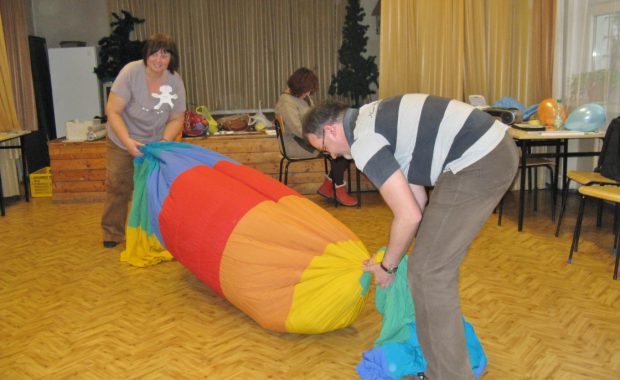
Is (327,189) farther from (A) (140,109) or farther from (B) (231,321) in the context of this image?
(B) (231,321)

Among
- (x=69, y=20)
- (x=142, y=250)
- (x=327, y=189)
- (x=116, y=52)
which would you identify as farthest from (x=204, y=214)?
(x=69, y=20)

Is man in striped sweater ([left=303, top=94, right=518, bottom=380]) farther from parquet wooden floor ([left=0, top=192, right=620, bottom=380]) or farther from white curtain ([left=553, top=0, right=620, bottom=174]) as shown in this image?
white curtain ([left=553, top=0, right=620, bottom=174])

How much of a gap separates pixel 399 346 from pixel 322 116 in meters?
0.96

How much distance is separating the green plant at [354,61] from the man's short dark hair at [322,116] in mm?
5623

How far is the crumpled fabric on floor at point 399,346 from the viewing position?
7.16 ft

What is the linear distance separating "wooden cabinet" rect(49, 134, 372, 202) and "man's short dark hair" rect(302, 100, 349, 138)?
3506mm

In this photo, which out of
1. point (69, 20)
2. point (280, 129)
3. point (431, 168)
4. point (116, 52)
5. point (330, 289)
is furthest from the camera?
point (69, 20)

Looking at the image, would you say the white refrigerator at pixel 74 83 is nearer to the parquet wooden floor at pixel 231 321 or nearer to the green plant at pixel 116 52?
the green plant at pixel 116 52

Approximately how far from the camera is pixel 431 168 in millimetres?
1869

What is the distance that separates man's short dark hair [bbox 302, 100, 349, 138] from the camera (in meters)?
1.88

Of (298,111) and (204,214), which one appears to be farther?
(298,111)

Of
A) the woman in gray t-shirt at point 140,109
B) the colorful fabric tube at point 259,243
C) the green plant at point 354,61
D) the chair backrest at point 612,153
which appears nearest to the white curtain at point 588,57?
the chair backrest at point 612,153

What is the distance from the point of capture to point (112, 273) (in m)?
3.48

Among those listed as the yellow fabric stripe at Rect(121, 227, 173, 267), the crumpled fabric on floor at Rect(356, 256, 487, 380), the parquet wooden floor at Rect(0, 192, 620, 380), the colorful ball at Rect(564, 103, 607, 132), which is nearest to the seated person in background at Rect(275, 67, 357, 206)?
the parquet wooden floor at Rect(0, 192, 620, 380)
